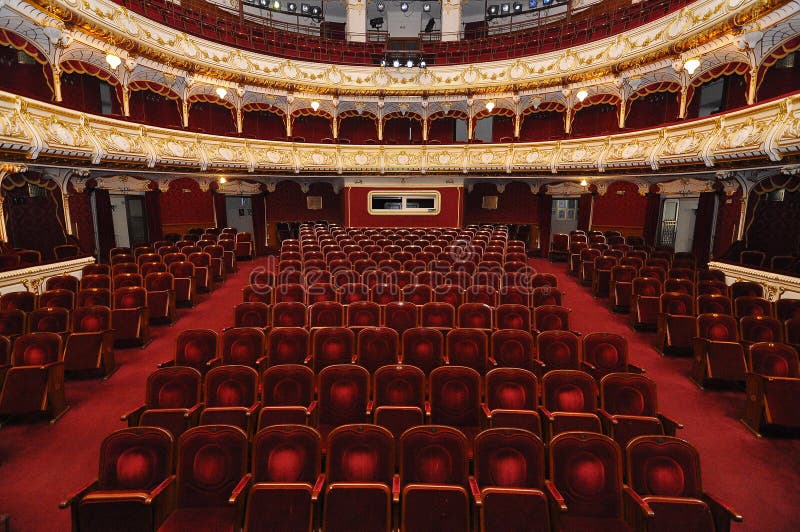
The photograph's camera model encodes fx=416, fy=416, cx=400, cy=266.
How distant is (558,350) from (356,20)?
19.5m

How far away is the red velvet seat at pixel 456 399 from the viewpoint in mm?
3912

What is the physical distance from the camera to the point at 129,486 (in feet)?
9.36

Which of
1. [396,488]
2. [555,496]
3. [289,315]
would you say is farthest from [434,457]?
[289,315]

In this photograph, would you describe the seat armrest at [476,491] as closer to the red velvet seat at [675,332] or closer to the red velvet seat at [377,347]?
the red velvet seat at [377,347]

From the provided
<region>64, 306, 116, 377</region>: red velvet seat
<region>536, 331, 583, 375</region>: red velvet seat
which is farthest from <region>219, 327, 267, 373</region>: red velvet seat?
<region>536, 331, 583, 375</region>: red velvet seat

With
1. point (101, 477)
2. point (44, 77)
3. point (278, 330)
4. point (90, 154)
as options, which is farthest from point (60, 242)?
A: point (101, 477)

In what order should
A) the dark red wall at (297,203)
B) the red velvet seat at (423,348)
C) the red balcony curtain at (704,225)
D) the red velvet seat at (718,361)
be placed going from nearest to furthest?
1. the red velvet seat at (423,348)
2. the red velvet seat at (718,361)
3. the red balcony curtain at (704,225)
4. the dark red wall at (297,203)

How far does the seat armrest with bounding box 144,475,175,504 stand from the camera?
2575 mm

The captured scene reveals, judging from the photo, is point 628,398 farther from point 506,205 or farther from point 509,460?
point 506,205

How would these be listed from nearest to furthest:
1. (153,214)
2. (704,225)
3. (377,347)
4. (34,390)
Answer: (34,390) → (377,347) → (704,225) → (153,214)

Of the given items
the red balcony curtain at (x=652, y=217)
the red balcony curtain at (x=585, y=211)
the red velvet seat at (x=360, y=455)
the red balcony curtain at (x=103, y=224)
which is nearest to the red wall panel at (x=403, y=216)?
the red balcony curtain at (x=585, y=211)

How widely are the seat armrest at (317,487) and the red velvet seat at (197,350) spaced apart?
248 centimetres

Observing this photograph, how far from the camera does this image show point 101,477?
2842 millimetres

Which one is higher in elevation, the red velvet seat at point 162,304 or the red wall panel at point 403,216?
the red wall panel at point 403,216
